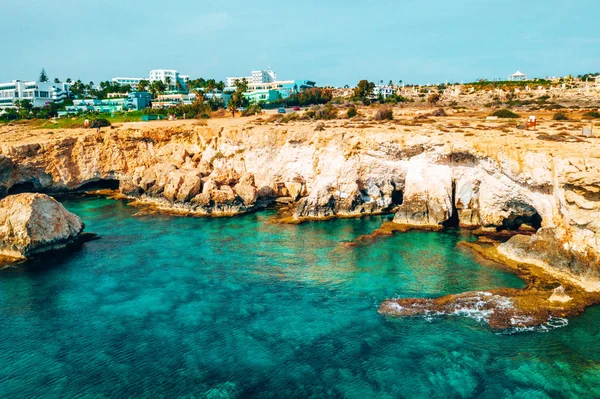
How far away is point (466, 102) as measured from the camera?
88500 millimetres

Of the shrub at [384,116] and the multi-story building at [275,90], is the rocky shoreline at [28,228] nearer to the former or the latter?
the shrub at [384,116]

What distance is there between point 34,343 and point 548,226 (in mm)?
29477

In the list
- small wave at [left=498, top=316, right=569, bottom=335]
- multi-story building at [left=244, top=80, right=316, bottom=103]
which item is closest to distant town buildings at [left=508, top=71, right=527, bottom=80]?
multi-story building at [left=244, top=80, right=316, bottom=103]

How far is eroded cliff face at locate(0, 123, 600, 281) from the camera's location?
2758 centimetres

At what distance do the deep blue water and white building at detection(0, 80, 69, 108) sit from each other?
104 m

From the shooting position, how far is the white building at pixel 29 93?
390 feet

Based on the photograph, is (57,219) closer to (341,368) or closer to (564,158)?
(341,368)

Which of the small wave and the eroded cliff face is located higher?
the eroded cliff face

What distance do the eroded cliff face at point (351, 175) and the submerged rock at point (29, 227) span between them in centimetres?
1319

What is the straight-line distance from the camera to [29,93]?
11956 centimetres

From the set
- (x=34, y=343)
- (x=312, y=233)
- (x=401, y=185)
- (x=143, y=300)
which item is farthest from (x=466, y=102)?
(x=34, y=343)

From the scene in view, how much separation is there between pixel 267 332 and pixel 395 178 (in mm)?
24507

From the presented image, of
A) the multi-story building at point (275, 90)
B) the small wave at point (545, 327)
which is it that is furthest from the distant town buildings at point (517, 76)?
the small wave at point (545, 327)

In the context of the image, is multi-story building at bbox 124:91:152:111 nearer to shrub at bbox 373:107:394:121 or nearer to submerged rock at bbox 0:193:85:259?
shrub at bbox 373:107:394:121
